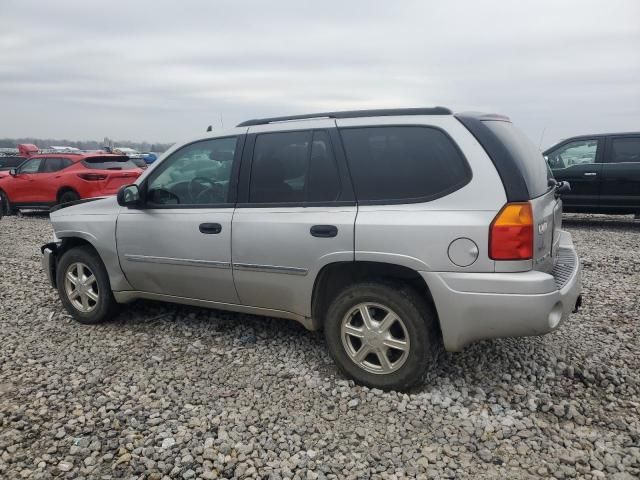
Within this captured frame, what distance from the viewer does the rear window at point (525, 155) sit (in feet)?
9.70

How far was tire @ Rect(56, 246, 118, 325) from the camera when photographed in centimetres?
438

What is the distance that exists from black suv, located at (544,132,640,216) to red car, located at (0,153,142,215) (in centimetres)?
893

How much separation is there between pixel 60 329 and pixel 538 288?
387 centimetres

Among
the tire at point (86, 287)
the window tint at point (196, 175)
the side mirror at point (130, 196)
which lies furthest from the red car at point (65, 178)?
the window tint at point (196, 175)

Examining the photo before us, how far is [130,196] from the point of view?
3992 mm

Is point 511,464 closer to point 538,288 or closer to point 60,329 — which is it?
point 538,288

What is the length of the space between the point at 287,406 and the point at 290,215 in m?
1.22

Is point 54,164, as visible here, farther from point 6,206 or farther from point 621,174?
point 621,174

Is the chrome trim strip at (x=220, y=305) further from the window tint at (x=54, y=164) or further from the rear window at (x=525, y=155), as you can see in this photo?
the window tint at (x=54, y=164)

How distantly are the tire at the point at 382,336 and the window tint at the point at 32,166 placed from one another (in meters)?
11.3

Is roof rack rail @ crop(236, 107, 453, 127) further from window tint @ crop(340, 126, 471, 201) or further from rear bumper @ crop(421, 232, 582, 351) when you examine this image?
rear bumper @ crop(421, 232, 582, 351)

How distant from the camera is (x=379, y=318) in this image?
322 cm

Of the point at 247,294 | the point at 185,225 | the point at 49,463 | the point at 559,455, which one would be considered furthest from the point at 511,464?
the point at 185,225

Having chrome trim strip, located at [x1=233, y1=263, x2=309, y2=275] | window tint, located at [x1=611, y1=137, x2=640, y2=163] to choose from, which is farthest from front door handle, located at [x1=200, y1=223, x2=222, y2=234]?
window tint, located at [x1=611, y1=137, x2=640, y2=163]
